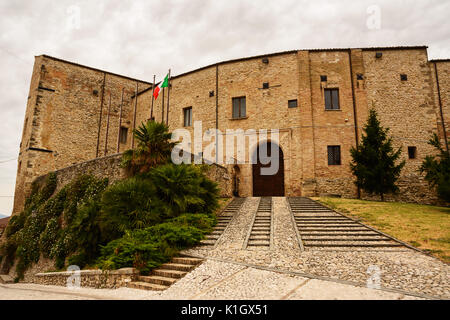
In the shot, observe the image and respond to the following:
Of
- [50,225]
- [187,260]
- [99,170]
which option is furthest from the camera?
[50,225]

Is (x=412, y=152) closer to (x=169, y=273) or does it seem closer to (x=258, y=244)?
(x=258, y=244)

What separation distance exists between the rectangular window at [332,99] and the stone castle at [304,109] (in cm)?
6

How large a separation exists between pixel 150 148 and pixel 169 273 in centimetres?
575

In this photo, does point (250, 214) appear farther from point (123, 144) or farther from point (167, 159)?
point (123, 144)

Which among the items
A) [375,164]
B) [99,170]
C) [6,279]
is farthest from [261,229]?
[6,279]

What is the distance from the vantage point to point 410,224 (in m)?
8.62

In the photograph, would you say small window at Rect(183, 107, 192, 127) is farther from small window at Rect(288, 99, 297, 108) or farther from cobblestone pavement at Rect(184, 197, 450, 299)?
cobblestone pavement at Rect(184, 197, 450, 299)

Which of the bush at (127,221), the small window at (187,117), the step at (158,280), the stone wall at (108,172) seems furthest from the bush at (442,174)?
the small window at (187,117)

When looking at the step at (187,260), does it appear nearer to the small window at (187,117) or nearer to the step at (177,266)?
the step at (177,266)

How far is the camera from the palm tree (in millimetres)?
10508

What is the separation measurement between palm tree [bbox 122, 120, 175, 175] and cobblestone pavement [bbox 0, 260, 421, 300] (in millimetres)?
5520

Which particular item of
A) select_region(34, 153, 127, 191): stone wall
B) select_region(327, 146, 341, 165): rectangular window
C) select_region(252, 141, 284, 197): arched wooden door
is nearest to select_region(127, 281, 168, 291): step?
select_region(34, 153, 127, 191): stone wall

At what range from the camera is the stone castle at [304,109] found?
55.2ft
